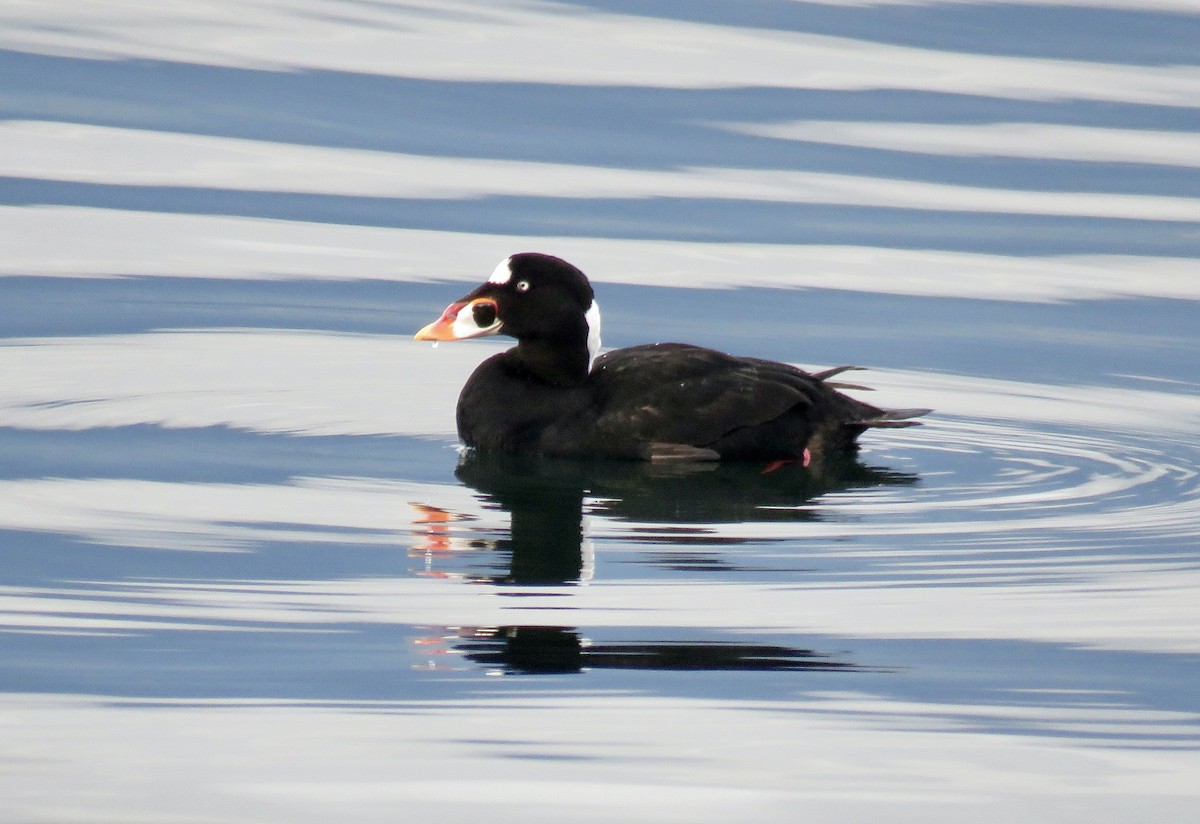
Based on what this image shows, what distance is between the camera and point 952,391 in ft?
28.1

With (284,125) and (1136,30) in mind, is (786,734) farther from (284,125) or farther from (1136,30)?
(1136,30)


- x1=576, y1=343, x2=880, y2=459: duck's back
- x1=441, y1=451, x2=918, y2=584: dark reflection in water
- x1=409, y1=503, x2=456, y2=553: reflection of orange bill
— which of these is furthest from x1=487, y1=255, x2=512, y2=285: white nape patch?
x1=409, y1=503, x2=456, y2=553: reflection of orange bill

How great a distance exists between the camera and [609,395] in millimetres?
7453

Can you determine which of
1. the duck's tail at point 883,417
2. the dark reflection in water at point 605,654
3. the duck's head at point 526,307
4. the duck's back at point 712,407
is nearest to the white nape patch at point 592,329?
the duck's head at point 526,307

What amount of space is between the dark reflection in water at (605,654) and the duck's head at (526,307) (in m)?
2.67

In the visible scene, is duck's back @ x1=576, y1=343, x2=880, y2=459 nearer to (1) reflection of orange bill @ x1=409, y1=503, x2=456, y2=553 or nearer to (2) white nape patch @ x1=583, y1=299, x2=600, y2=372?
(2) white nape patch @ x1=583, y1=299, x2=600, y2=372

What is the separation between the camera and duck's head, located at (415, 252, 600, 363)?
305 inches

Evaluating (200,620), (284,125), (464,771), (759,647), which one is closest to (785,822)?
(464,771)

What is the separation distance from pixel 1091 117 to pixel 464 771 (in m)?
10.6

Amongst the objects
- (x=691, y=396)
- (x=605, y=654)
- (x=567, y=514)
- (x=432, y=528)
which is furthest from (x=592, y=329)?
(x=605, y=654)

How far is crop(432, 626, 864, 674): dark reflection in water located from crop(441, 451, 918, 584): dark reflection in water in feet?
1.87

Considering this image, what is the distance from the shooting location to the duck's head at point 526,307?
7.75 meters

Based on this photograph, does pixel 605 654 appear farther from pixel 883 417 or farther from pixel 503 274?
pixel 503 274

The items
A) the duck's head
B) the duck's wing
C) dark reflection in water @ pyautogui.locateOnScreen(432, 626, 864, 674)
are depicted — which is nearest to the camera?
dark reflection in water @ pyautogui.locateOnScreen(432, 626, 864, 674)
